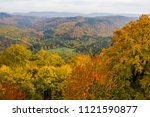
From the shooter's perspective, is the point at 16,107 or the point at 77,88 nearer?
Answer: the point at 16,107

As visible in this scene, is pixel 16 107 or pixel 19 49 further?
pixel 19 49

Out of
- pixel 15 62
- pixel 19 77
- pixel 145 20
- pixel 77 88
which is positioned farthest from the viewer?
pixel 15 62

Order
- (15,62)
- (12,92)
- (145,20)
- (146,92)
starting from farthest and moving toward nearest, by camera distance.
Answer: (15,62)
(12,92)
(145,20)
(146,92)

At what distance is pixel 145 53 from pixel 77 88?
962cm

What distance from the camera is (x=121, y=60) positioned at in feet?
98.1

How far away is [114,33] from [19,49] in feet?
239

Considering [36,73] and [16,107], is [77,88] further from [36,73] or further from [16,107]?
[36,73]

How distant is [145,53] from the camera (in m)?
29.7

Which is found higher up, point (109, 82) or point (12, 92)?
point (109, 82)

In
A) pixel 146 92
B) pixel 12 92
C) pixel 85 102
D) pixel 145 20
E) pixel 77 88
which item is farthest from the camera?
pixel 12 92

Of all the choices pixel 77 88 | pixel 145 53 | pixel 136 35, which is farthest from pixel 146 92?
pixel 77 88

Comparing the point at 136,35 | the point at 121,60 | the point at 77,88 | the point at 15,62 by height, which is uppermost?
the point at 136,35

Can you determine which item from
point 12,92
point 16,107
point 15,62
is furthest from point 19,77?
point 16,107

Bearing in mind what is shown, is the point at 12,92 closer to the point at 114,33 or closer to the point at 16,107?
the point at 114,33
